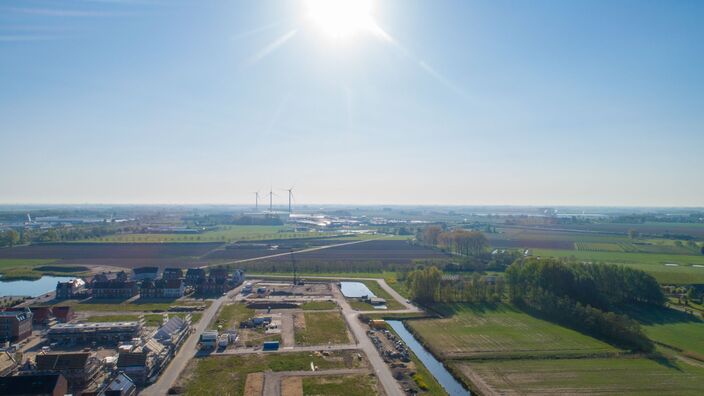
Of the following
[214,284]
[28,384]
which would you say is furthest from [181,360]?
[214,284]

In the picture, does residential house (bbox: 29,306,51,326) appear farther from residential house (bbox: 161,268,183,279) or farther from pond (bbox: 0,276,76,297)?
residential house (bbox: 161,268,183,279)

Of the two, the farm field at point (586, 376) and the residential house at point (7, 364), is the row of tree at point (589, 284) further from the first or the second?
the residential house at point (7, 364)

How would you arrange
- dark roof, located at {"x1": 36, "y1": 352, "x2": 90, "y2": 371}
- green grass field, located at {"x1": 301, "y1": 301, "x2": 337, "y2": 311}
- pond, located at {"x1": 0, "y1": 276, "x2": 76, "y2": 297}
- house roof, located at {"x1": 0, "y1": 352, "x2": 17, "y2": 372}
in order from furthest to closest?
pond, located at {"x1": 0, "y1": 276, "x2": 76, "y2": 297}
green grass field, located at {"x1": 301, "y1": 301, "x2": 337, "y2": 311}
house roof, located at {"x1": 0, "y1": 352, "x2": 17, "y2": 372}
dark roof, located at {"x1": 36, "y1": 352, "x2": 90, "y2": 371}

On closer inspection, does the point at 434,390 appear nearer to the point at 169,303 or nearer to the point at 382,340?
the point at 382,340

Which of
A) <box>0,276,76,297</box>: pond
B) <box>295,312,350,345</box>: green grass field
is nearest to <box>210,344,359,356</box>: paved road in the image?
<box>295,312,350,345</box>: green grass field

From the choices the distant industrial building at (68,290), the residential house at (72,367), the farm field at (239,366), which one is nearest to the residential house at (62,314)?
the distant industrial building at (68,290)

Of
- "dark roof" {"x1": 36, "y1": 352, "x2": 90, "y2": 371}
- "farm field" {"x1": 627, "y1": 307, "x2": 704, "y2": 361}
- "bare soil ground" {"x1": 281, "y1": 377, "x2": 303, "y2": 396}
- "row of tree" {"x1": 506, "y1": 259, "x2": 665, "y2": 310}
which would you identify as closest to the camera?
"bare soil ground" {"x1": 281, "y1": 377, "x2": 303, "y2": 396}

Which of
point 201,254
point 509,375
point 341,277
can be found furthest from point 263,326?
point 201,254
